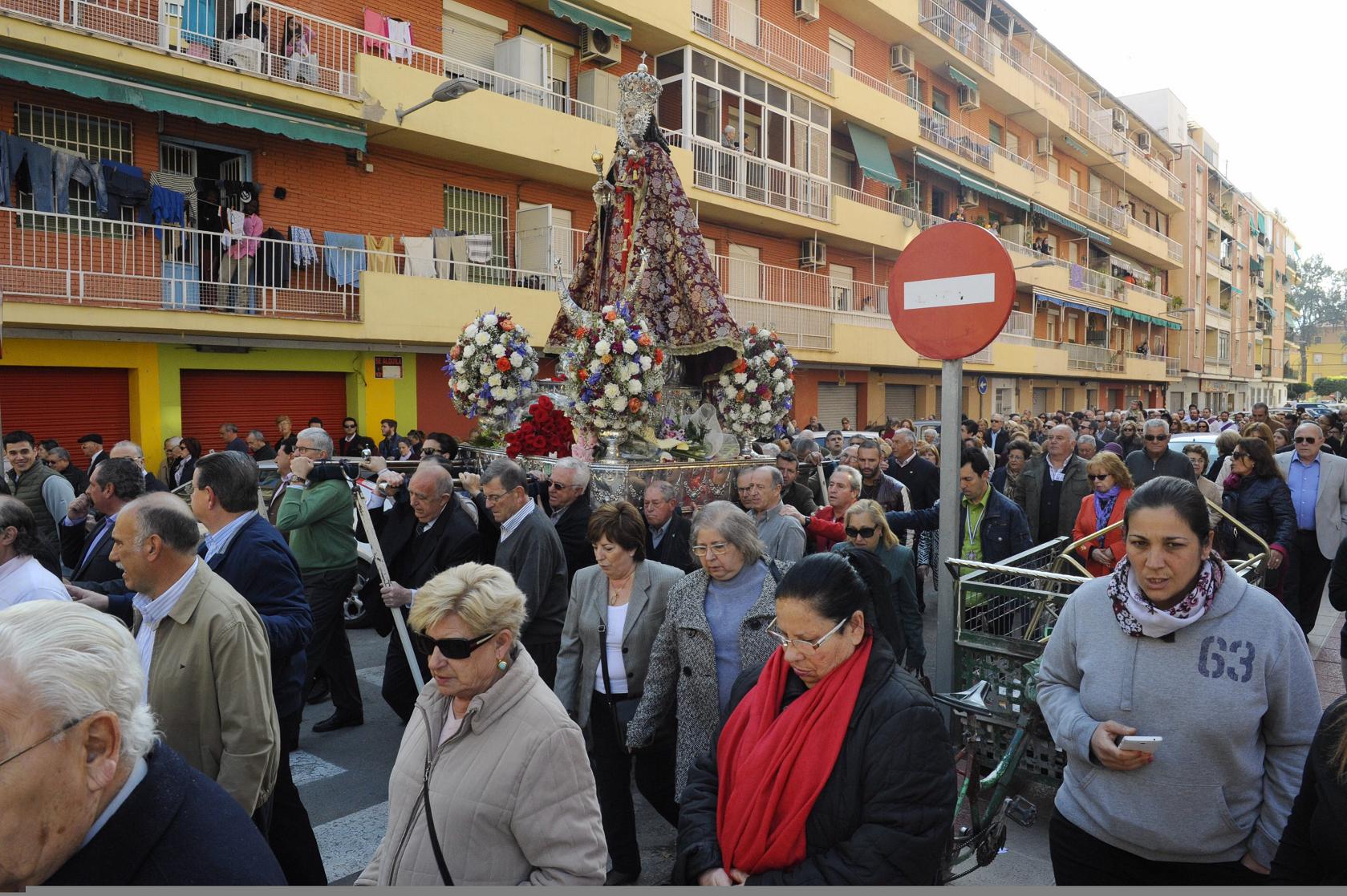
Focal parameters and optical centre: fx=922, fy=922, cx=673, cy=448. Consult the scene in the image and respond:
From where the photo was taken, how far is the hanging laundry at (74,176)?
12.6m

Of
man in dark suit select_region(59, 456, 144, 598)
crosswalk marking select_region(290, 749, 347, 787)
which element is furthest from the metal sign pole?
man in dark suit select_region(59, 456, 144, 598)

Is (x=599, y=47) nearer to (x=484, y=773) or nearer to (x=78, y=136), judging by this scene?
(x=78, y=136)

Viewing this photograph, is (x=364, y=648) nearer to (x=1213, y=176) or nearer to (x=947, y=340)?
(x=947, y=340)

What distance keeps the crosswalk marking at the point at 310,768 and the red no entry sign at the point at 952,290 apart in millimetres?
4084

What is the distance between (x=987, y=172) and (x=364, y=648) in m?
29.3

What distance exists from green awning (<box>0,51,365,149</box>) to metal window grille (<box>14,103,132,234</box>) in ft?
1.39

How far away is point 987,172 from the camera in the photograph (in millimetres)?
31641

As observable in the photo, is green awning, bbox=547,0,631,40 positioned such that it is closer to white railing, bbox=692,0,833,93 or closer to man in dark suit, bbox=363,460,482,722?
white railing, bbox=692,0,833,93

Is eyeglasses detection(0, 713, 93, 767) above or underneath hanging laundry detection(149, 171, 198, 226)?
underneath

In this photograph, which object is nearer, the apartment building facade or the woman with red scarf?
the woman with red scarf

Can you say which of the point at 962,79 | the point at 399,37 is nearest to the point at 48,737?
the point at 399,37

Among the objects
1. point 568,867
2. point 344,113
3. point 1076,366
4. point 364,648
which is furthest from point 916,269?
point 1076,366

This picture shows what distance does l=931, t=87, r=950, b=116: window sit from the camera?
101ft

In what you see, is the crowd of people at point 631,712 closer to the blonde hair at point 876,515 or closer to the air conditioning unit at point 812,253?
the blonde hair at point 876,515
